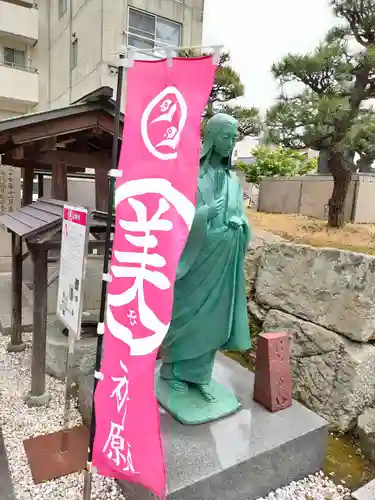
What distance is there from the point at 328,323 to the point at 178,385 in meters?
2.07

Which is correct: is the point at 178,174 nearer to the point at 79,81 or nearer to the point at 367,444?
the point at 367,444

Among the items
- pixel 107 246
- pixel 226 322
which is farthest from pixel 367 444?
pixel 107 246

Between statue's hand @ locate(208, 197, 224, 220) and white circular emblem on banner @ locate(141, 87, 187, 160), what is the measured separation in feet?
2.50

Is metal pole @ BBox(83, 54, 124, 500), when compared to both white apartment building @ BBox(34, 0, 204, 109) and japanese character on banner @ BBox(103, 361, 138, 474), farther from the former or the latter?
white apartment building @ BBox(34, 0, 204, 109)

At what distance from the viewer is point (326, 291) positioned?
4230mm

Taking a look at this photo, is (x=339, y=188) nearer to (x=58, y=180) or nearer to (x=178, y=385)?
(x=58, y=180)

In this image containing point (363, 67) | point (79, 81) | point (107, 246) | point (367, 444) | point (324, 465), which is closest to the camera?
point (107, 246)

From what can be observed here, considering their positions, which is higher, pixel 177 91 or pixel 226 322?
pixel 177 91

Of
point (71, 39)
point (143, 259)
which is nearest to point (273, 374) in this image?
point (143, 259)

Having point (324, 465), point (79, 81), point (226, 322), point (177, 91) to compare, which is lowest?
point (324, 465)

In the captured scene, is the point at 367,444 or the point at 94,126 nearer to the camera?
the point at 367,444

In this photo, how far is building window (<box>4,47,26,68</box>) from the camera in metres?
13.4

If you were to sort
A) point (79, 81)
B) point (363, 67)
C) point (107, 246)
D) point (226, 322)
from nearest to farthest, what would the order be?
1. point (107, 246)
2. point (226, 322)
3. point (363, 67)
4. point (79, 81)

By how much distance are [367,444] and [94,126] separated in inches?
178
